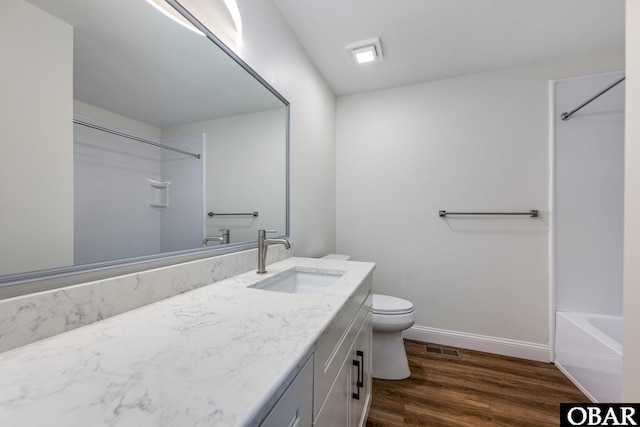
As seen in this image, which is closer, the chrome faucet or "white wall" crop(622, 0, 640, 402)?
"white wall" crop(622, 0, 640, 402)

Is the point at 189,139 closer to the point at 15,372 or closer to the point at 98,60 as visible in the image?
the point at 98,60

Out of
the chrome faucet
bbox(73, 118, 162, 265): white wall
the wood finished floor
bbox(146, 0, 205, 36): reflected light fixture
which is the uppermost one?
bbox(146, 0, 205, 36): reflected light fixture

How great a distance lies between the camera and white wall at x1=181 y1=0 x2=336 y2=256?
134 cm

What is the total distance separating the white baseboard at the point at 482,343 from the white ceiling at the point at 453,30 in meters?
2.20

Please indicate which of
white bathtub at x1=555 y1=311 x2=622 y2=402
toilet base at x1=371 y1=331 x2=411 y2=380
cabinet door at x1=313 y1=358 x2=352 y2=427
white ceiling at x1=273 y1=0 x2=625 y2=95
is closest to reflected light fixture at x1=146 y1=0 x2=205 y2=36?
white ceiling at x1=273 y1=0 x2=625 y2=95

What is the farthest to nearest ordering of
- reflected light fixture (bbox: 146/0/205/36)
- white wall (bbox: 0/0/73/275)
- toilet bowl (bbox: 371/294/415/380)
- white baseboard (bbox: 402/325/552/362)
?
white baseboard (bbox: 402/325/552/362)
toilet bowl (bbox: 371/294/415/380)
reflected light fixture (bbox: 146/0/205/36)
white wall (bbox: 0/0/73/275)

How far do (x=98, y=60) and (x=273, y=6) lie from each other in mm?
1157

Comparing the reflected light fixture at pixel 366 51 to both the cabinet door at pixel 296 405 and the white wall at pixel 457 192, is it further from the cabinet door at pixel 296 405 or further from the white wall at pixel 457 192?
the cabinet door at pixel 296 405

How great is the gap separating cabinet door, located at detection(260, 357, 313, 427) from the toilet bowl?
1.19m

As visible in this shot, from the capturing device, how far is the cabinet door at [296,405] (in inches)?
17.5

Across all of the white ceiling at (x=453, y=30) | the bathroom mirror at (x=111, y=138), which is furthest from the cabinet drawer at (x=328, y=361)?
the white ceiling at (x=453, y=30)

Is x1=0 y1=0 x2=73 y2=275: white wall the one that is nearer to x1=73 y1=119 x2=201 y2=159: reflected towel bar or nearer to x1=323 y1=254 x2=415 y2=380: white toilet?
x1=73 y1=119 x2=201 y2=159: reflected towel bar

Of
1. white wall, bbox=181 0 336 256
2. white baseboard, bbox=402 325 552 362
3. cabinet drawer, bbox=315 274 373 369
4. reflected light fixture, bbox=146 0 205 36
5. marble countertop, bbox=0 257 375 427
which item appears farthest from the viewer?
white baseboard, bbox=402 325 552 362

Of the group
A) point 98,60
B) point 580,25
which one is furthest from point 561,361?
point 98,60
